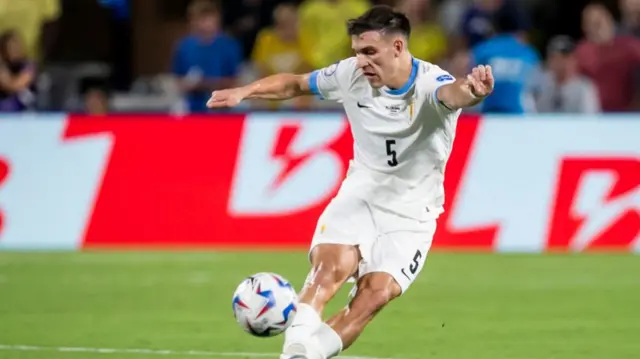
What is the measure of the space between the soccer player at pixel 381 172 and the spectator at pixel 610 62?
403 inches

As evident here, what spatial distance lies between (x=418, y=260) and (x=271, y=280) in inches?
42.6

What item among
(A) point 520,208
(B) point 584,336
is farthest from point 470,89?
(A) point 520,208

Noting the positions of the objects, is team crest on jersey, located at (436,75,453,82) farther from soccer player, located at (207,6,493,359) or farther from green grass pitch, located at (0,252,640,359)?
green grass pitch, located at (0,252,640,359)

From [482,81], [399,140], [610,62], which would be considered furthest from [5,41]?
[482,81]

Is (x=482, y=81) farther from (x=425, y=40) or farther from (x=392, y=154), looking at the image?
(x=425, y=40)

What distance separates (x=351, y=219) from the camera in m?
8.68

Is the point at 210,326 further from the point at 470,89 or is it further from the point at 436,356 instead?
the point at 470,89

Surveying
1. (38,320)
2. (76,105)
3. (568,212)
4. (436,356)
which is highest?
(436,356)

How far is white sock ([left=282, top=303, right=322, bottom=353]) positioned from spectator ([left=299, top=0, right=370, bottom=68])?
11099 mm

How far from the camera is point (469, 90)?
7.90 metres

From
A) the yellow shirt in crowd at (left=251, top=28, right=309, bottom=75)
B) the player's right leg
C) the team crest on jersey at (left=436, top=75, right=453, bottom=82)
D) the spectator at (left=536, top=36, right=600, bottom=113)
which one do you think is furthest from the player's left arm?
the yellow shirt in crowd at (left=251, top=28, right=309, bottom=75)

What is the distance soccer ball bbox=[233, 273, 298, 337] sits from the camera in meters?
7.82

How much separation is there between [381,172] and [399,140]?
245 mm

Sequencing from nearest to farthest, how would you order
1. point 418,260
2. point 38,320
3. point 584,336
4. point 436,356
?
1. point 418,260
2. point 436,356
3. point 584,336
4. point 38,320
